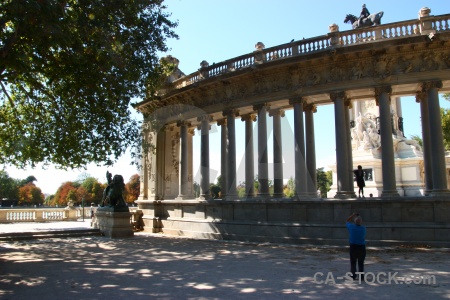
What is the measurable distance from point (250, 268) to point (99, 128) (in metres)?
11.8

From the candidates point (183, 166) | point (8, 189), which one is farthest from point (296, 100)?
point (8, 189)

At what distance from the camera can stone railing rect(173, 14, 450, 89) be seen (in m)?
19.0

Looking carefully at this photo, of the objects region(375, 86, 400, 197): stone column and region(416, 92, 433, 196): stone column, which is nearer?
region(375, 86, 400, 197): stone column

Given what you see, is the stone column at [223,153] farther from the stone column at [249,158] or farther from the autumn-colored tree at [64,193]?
the autumn-colored tree at [64,193]

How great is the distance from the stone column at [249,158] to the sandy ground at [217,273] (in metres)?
6.12

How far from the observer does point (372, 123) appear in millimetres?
29172

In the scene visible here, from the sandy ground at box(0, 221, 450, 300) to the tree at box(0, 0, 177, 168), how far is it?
20.1 feet

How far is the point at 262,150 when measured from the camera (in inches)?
939

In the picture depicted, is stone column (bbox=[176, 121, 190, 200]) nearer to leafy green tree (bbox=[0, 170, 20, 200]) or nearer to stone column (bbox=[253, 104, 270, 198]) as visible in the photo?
stone column (bbox=[253, 104, 270, 198])

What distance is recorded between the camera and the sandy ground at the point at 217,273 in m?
9.36

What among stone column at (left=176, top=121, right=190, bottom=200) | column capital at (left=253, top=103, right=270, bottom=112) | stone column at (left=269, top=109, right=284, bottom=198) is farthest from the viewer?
stone column at (left=176, top=121, right=190, bottom=200)

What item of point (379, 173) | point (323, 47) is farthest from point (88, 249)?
point (379, 173)

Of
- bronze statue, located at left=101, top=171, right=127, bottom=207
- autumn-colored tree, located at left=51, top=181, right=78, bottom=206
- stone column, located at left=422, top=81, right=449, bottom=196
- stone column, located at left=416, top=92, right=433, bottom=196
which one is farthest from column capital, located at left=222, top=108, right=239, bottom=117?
autumn-colored tree, located at left=51, top=181, right=78, bottom=206

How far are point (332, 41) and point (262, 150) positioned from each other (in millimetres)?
7504
